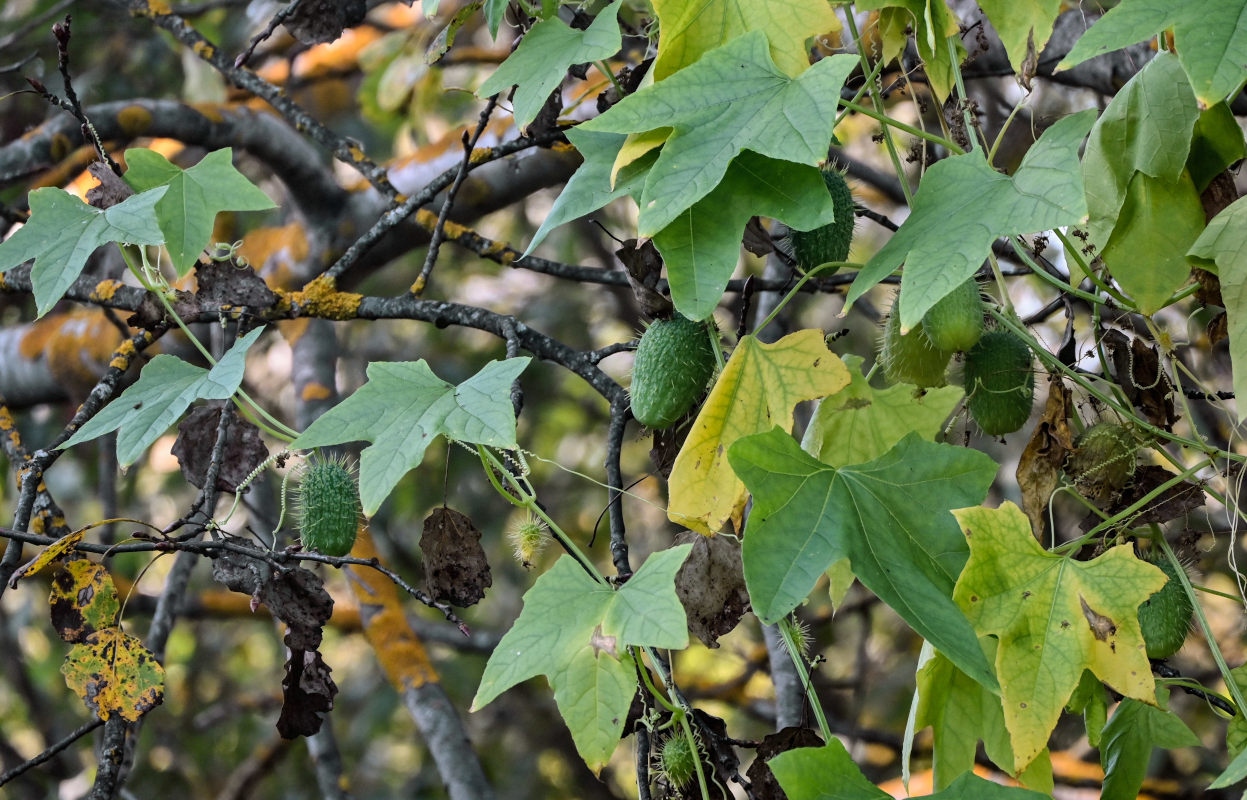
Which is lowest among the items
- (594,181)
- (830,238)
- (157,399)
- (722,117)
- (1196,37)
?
(157,399)

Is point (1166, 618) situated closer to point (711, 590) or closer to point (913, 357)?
point (913, 357)

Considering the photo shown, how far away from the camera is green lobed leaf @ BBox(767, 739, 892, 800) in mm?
1270

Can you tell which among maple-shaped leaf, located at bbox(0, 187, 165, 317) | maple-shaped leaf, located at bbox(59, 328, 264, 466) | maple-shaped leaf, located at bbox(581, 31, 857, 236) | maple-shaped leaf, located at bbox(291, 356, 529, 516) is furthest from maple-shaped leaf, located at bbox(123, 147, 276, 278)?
maple-shaped leaf, located at bbox(581, 31, 857, 236)

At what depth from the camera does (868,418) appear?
1787 millimetres

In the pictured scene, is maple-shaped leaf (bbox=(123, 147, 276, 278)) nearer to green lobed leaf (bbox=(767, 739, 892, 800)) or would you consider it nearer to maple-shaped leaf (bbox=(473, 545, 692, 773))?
maple-shaped leaf (bbox=(473, 545, 692, 773))

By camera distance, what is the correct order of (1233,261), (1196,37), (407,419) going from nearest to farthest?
(1196,37), (1233,261), (407,419)

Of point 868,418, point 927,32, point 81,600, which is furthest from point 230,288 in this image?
point 927,32

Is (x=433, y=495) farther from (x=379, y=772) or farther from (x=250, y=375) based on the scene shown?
(x=379, y=772)

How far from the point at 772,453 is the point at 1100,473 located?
0.71 m

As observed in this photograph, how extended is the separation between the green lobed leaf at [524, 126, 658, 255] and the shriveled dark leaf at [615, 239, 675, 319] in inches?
4.9

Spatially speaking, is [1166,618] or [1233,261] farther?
[1166,618]

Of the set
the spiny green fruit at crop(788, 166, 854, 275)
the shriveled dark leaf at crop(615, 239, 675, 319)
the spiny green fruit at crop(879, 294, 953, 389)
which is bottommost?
the spiny green fruit at crop(879, 294, 953, 389)

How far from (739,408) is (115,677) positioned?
1119mm

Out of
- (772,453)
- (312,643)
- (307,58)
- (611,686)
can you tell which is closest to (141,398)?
(312,643)
